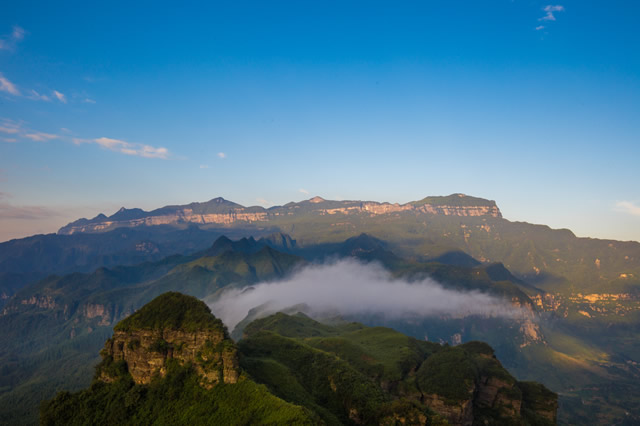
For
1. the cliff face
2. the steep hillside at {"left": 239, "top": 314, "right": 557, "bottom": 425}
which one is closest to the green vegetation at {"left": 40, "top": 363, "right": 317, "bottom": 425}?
the cliff face

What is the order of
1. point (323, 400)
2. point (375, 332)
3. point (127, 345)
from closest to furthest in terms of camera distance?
1. point (127, 345)
2. point (323, 400)
3. point (375, 332)

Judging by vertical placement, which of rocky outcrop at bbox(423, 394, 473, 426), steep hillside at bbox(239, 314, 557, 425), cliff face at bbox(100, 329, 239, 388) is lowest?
rocky outcrop at bbox(423, 394, 473, 426)

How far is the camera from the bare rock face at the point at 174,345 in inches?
2889

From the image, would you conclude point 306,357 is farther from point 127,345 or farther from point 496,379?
point 496,379

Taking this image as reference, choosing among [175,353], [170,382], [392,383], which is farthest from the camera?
[392,383]

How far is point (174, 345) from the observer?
77.8m

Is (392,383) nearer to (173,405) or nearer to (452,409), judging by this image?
(452,409)

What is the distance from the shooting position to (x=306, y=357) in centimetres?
11406

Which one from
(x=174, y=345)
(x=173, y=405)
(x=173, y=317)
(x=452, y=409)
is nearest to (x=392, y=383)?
(x=452, y=409)

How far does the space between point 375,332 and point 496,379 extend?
6987 centimetres

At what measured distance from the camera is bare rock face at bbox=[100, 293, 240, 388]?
73.4 metres

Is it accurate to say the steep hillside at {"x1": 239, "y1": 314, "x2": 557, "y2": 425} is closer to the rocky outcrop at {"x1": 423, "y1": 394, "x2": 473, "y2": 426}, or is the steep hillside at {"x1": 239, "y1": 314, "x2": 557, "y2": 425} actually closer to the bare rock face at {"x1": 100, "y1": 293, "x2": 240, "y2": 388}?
the rocky outcrop at {"x1": 423, "y1": 394, "x2": 473, "y2": 426}

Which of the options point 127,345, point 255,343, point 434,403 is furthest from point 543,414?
point 127,345

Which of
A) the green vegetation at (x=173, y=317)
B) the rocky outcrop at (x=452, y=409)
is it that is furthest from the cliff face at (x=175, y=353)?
the rocky outcrop at (x=452, y=409)
